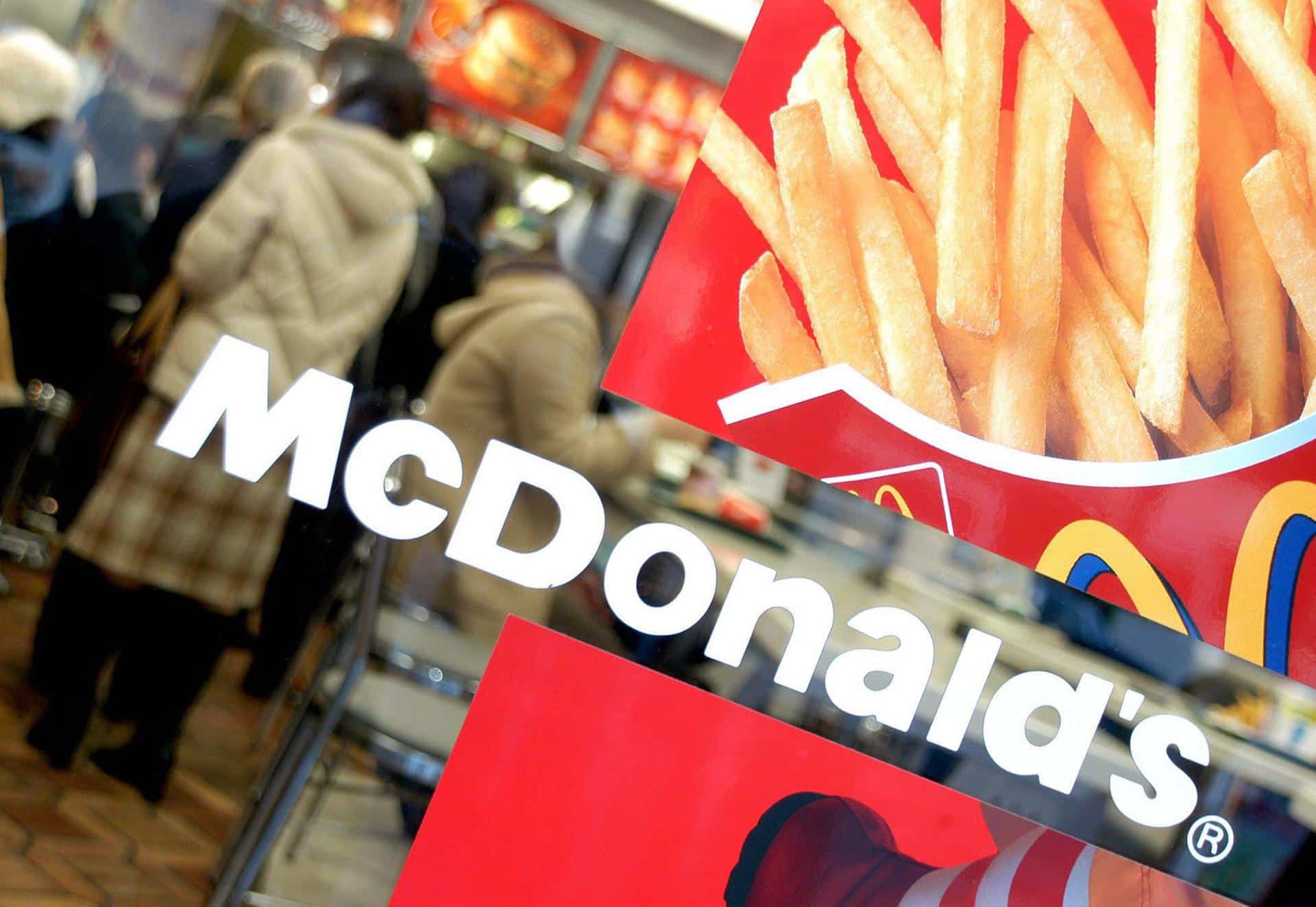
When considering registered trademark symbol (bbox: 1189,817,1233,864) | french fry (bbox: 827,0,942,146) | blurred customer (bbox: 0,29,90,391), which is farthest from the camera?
registered trademark symbol (bbox: 1189,817,1233,864)

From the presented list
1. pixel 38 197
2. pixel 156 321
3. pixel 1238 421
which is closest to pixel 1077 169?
pixel 1238 421

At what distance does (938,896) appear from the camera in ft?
6.04

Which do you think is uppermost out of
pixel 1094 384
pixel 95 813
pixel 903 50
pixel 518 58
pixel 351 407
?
pixel 903 50

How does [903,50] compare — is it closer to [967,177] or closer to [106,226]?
[967,177]

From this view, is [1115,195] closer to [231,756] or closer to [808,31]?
[808,31]

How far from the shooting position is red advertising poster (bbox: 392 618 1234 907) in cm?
174

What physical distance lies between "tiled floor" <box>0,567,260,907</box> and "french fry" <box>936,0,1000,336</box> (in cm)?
118

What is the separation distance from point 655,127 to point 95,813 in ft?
4.10

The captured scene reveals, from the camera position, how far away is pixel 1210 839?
1.89 metres

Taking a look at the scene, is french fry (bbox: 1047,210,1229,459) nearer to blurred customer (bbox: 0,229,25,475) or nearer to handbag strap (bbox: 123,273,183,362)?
handbag strap (bbox: 123,273,183,362)

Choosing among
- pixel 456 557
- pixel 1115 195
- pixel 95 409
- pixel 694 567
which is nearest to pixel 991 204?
pixel 1115 195

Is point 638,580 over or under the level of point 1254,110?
under

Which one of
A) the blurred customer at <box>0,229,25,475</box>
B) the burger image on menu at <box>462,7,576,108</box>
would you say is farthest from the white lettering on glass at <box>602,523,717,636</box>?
the blurred customer at <box>0,229,25,475</box>

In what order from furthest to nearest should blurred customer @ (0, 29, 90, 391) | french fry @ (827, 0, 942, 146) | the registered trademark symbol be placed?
the registered trademark symbol
french fry @ (827, 0, 942, 146)
blurred customer @ (0, 29, 90, 391)
